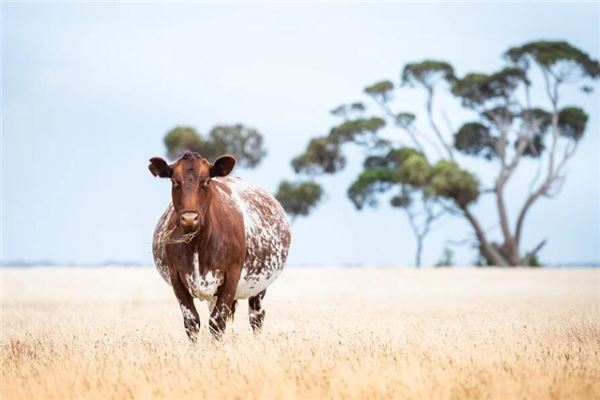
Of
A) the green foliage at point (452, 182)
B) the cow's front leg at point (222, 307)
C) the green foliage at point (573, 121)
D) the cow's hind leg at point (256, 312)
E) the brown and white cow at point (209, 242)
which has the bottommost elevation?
the cow's hind leg at point (256, 312)

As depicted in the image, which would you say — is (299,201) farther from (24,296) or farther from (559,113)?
(24,296)

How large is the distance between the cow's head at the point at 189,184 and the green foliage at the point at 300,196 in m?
56.8

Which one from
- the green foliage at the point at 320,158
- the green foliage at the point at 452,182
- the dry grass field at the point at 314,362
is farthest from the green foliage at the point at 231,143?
the dry grass field at the point at 314,362

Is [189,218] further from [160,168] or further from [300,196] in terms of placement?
[300,196]

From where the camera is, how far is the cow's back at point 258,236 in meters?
13.8

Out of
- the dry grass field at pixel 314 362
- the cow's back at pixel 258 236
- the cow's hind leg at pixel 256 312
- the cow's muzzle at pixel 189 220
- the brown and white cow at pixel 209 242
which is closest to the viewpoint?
the dry grass field at pixel 314 362

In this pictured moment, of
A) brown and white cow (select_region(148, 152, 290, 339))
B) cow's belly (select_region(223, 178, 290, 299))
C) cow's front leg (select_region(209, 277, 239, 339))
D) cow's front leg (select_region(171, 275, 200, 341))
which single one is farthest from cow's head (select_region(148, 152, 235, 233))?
cow's belly (select_region(223, 178, 290, 299))

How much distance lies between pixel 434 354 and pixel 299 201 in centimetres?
5821

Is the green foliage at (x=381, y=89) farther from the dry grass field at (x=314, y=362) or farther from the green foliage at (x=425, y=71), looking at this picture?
the dry grass field at (x=314, y=362)

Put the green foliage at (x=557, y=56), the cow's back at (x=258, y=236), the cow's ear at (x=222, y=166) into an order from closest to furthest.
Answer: the cow's ear at (x=222, y=166), the cow's back at (x=258, y=236), the green foliage at (x=557, y=56)

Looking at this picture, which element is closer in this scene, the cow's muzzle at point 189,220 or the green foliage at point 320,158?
the cow's muzzle at point 189,220

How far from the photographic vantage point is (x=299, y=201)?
2749 inches

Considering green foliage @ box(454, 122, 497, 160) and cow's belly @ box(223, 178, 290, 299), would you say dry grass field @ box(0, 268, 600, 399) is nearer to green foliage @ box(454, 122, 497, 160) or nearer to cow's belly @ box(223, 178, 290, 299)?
cow's belly @ box(223, 178, 290, 299)

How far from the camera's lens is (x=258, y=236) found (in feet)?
46.3
